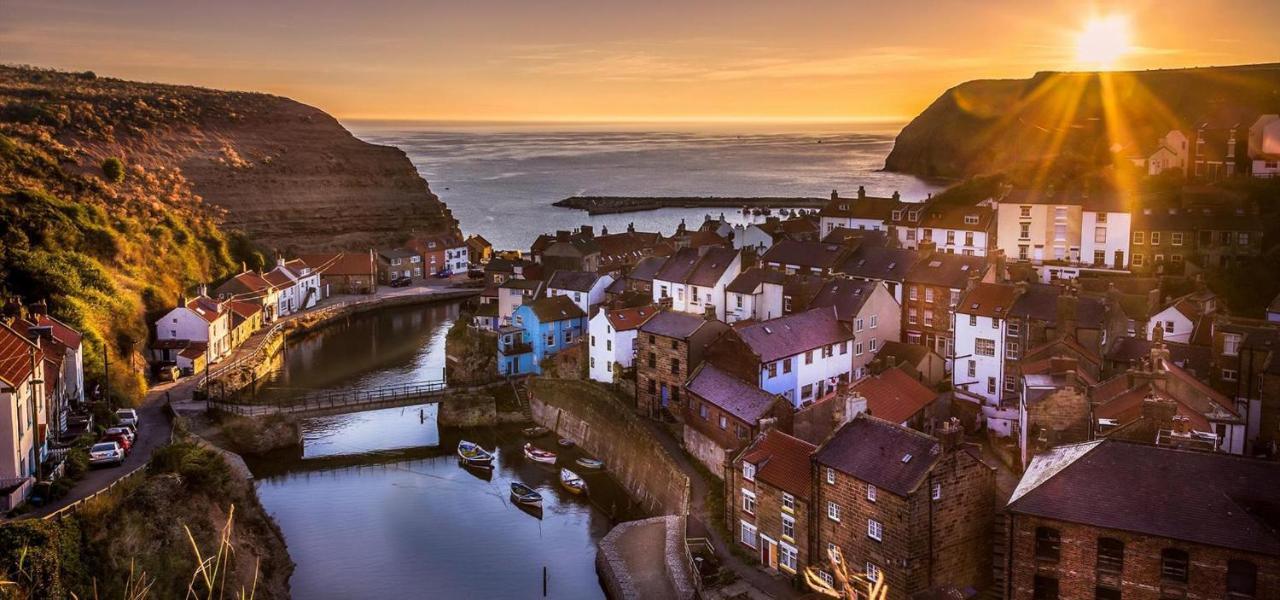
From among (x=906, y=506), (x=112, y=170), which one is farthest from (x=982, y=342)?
(x=112, y=170)

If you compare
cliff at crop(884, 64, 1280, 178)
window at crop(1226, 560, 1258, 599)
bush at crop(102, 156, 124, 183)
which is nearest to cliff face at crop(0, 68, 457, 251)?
bush at crop(102, 156, 124, 183)

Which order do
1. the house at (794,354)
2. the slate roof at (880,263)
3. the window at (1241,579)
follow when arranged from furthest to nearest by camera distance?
the slate roof at (880,263) → the house at (794,354) → the window at (1241,579)

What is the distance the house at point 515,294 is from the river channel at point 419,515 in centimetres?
678

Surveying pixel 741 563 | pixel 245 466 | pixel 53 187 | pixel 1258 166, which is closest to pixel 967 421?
pixel 741 563

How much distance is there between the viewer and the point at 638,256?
178ft

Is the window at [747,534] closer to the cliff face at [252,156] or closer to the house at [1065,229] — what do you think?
the house at [1065,229]

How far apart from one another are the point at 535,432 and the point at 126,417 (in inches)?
503

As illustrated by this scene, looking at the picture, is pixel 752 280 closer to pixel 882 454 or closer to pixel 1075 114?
pixel 882 454

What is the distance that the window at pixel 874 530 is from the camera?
63.2 ft

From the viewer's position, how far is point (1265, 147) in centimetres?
4575

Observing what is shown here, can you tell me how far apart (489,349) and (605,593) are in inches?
683

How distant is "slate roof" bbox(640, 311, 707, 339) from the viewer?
30484 mm

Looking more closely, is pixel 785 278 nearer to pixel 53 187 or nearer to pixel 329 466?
pixel 329 466

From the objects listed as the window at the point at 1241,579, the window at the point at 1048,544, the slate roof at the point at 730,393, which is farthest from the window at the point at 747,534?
the window at the point at 1241,579
